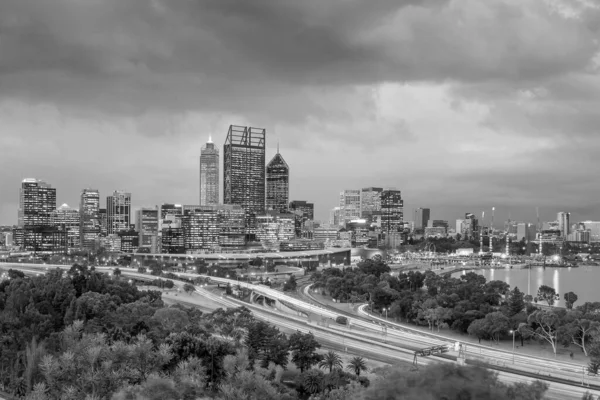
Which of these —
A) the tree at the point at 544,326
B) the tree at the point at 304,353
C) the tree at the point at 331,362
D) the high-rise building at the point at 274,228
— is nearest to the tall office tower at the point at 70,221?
the high-rise building at the point at 274,228

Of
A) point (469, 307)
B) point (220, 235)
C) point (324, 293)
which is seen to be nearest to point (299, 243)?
point (220, 235)

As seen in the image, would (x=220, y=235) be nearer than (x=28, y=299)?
No

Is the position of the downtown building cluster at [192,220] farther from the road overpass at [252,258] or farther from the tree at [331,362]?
the tree at [331,362]

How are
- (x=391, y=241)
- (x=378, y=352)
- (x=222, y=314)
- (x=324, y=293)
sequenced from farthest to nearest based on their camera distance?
(x=391, y=241), (x=324, y=293), (x=222, y=314), (x=378, y=352)

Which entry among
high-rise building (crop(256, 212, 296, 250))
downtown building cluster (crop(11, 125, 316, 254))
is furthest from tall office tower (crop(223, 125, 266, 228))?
high-rise building (crop(256, 212, 296, 250))

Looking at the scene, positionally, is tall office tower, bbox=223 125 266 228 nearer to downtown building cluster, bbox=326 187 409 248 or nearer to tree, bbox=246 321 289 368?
downtown building cluster, bbox=326 187 409 248

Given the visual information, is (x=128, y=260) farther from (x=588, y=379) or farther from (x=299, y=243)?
(x=588, y=379)

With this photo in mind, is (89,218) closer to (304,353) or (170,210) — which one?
(170,210)

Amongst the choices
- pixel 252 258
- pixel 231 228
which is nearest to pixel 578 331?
pixel 252 258
